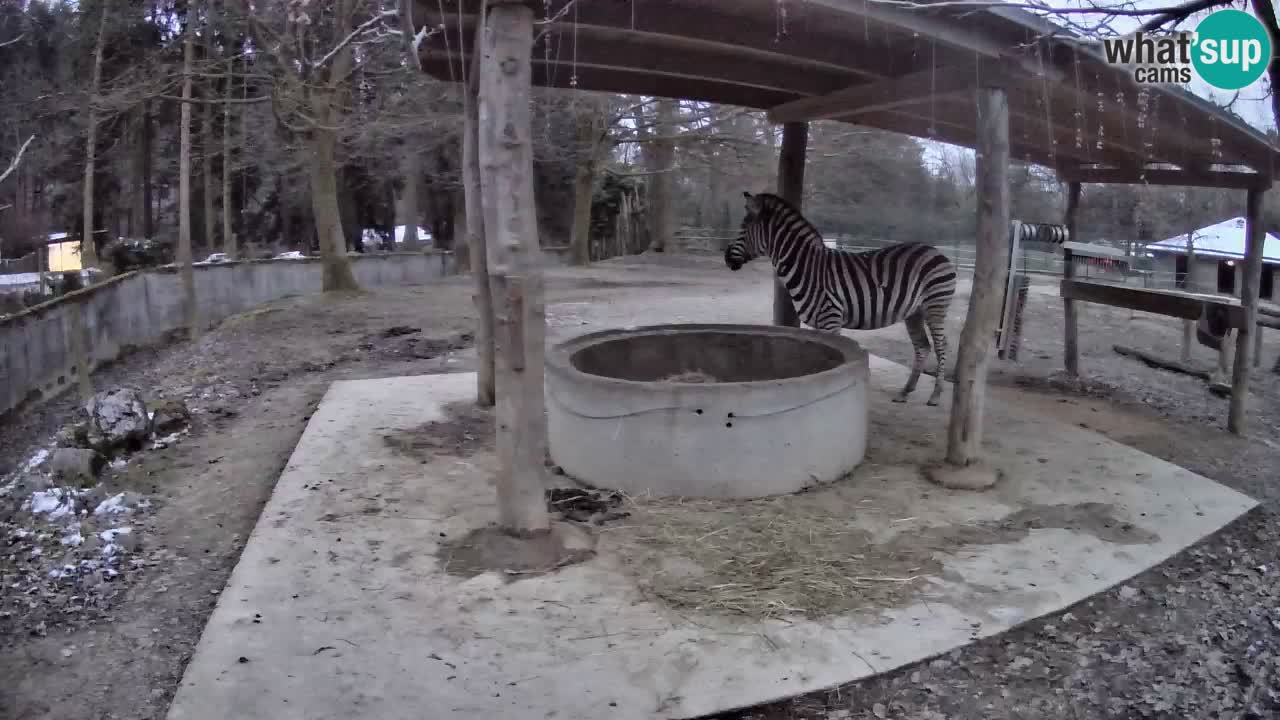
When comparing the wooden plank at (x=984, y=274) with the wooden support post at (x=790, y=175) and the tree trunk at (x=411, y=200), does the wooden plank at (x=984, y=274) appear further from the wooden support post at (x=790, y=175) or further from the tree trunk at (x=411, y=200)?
the tree trunk at (x=411, y=200)

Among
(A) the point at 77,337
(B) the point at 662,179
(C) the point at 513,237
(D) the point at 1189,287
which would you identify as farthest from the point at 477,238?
(B) the point at 662,179

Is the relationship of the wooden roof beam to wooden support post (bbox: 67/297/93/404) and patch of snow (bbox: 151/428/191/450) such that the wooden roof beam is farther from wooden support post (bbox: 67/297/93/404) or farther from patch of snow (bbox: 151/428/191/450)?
wooden support post (bbox: 67/297/93/404)

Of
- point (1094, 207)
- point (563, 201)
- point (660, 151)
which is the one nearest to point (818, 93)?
point (1094, 207)

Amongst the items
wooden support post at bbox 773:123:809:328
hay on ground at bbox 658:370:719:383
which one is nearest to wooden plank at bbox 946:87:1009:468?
hay on ground at bbox 658:370:719:383

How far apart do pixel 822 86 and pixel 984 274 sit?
87.7 inches

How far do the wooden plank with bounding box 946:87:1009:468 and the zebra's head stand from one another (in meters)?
2.61

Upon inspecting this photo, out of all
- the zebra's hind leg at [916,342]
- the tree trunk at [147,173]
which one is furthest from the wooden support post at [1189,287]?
the tree trunk at [147,173]

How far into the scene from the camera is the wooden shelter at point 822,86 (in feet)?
13.5

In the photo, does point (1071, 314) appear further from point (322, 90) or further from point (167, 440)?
point (322, 90)

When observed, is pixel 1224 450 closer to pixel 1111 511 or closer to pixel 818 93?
pixel 1111 511

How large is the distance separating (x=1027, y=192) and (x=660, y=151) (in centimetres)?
1154

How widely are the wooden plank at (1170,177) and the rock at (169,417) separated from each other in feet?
30.5

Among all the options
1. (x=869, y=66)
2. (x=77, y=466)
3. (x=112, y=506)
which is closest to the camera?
(x=112, y=506)

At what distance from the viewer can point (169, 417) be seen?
7512 millimetres
